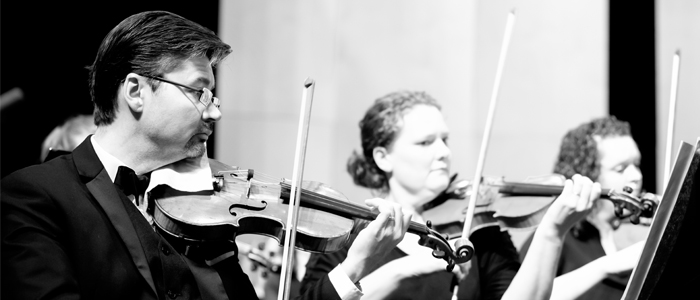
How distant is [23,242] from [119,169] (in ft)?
0.95

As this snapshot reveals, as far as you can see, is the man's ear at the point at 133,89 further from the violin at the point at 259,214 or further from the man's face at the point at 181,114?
the violin at the point at 259,214

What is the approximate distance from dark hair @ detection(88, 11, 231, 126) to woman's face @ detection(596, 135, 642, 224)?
1.88 m

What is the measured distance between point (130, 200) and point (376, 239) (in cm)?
59

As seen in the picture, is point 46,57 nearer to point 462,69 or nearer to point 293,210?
point 293,210

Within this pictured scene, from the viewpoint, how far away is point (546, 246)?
2193mm

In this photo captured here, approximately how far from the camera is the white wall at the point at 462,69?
4.51 m

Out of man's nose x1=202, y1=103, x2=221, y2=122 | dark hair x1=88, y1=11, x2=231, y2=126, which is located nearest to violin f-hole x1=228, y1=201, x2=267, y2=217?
man's nose x1=202, y1=103, x2=221, y2=122

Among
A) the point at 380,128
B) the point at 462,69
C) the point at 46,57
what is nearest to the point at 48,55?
the point at 46,57

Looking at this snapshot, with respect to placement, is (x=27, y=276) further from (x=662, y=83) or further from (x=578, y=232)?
(x=662, y=83)

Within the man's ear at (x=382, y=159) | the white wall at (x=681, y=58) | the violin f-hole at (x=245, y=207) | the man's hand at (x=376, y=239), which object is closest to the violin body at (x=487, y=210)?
the man's ear at (x=382, y=159)

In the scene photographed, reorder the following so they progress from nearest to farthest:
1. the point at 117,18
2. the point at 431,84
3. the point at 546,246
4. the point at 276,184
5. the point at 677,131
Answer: the point at 276,184
the point at 546,246
the point at 117,18
the point at 677,131
the point at 431,84

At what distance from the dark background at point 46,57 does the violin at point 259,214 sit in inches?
57.1

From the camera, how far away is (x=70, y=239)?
1.53 metres

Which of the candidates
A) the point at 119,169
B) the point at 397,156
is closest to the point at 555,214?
the point at 397,156
